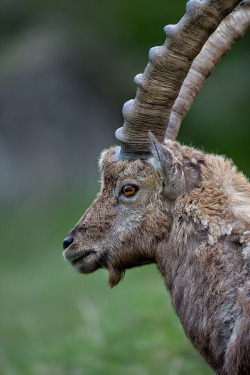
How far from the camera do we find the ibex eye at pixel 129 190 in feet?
16.5

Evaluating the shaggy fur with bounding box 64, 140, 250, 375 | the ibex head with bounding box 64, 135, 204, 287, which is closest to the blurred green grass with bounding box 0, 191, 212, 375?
the ibex head with bounding box 64, 135, 204, 287

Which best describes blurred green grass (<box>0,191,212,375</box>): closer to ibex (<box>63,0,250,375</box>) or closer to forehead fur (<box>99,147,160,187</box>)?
ibex (<box>63,0,250,375</box>)

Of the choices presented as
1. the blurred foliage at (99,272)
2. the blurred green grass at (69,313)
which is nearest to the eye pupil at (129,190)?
the blurred green grass at (69,313)

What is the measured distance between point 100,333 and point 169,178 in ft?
14.1

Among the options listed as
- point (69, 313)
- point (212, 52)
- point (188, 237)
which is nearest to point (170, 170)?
point (188, 237)

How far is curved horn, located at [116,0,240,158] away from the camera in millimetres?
4375

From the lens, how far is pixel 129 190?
16.6ft

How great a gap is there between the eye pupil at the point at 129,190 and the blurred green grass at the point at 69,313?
0.91 m

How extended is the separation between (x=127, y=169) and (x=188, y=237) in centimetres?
74

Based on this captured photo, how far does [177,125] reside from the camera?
19.0ft

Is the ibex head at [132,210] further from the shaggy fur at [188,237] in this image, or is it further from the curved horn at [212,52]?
the curved horn at [212,52]

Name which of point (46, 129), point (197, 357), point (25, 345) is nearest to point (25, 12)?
point (46, 129)

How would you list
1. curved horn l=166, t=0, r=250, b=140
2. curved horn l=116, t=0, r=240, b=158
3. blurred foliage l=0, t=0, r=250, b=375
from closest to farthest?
curved horn l=116, t=0, r=240, b=158
curved horn l=166, t=0, r=250, b=140
blurred foliage l=0, t=0, r=250, b=375

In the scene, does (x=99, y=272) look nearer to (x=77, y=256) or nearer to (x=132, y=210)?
(x=77, y=256)
